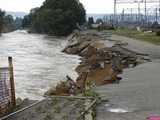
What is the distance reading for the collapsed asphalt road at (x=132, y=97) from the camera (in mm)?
11805

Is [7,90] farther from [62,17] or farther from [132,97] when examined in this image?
[62,17]

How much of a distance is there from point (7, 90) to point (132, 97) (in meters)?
3.45

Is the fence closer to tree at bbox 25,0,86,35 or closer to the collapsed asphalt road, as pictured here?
the collapsed asphalt road

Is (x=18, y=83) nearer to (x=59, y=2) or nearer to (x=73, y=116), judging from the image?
(x=73, y=116)

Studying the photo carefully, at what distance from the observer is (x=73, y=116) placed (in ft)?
40.1

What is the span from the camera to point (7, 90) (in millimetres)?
14281

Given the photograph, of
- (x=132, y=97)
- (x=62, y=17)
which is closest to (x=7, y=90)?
(x=132, y=97)

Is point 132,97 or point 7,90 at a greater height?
point 7,90

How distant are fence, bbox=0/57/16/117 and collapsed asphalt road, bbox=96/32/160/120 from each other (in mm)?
2492

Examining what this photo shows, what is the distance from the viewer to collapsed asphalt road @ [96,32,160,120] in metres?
11.8

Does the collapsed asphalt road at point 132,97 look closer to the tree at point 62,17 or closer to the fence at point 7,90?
the fence at point 7,90

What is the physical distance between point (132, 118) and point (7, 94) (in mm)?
4281

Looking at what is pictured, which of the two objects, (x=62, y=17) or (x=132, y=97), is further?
(x=62, y=17)

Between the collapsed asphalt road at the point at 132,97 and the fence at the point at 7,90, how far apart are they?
2.49 meters
